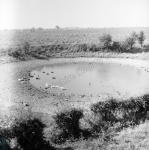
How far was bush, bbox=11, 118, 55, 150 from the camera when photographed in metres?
12.0

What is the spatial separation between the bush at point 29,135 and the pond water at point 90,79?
13477mm

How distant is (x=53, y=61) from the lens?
1934 inches

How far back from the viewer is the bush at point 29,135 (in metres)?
12.0

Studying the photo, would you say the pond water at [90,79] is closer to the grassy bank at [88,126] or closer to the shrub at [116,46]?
the grassy bank at [88,126]

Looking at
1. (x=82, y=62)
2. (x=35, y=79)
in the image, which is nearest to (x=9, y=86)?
(x=35, y=79)

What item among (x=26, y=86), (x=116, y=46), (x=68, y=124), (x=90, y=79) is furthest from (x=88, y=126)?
(x=116, y=46)

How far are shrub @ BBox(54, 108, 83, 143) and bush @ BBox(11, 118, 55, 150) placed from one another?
4.45 feet

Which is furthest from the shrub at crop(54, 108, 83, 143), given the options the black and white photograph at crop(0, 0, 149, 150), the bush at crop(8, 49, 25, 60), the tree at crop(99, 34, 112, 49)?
the tree at crop(99, 34, 112, 49)

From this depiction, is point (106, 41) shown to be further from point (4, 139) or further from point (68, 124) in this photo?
point (4, 139)

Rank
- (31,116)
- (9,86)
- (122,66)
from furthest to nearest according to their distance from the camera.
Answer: (122,66) < (9,86) < (31,116)

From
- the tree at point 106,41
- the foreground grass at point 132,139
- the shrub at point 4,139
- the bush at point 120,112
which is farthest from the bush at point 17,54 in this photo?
the foreground grass at point 132,139

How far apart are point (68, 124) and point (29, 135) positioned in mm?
2694

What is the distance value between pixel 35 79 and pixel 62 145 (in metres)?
21.9

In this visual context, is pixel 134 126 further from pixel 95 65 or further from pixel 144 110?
pixel 95 65
